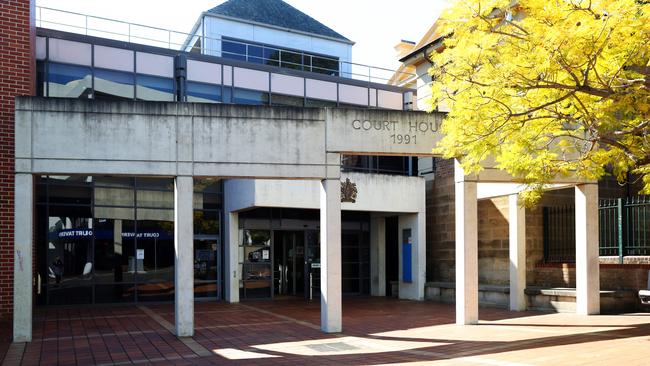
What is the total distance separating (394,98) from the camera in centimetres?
2533

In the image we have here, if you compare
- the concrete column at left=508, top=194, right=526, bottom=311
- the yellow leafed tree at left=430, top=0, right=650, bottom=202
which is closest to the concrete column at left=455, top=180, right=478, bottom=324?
the yellow leafed tree at left=430, top=0, right=650, bottom=202

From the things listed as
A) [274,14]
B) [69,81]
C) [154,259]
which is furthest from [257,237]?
[274,14]

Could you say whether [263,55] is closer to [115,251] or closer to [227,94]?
[227,94]

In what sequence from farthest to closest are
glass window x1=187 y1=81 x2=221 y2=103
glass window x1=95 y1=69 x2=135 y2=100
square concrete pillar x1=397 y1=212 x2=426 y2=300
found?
square concrete pillar x1=397 y1=212 x2=426 y2=300 → glass window x1=187 y1=81 x2=221 y2=103 → glass window x1=95 y1=69 x2=135 y2=100

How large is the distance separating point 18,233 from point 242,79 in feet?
36.6

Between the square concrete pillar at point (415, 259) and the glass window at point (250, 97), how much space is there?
6486 mm

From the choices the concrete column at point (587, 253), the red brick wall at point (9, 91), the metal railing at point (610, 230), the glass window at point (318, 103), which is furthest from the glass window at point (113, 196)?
the concrete column at point (587, 253)

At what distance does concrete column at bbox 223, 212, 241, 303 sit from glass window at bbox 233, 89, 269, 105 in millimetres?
3906

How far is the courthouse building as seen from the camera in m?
13.0

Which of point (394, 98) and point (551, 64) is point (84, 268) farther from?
point (551, 64)

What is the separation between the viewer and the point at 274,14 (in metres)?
36.9

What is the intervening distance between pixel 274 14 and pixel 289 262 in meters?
18.7

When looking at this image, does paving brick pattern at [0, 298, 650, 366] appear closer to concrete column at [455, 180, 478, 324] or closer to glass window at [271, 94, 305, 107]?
concrete column at [455, 180, 478, 324]

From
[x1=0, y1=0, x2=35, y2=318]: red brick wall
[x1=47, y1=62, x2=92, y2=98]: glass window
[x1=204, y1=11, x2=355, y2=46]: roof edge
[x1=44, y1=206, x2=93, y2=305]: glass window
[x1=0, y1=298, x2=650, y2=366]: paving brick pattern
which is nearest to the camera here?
[x1=0, y1=298, x2=650, y2=366]: paving brick pattern
